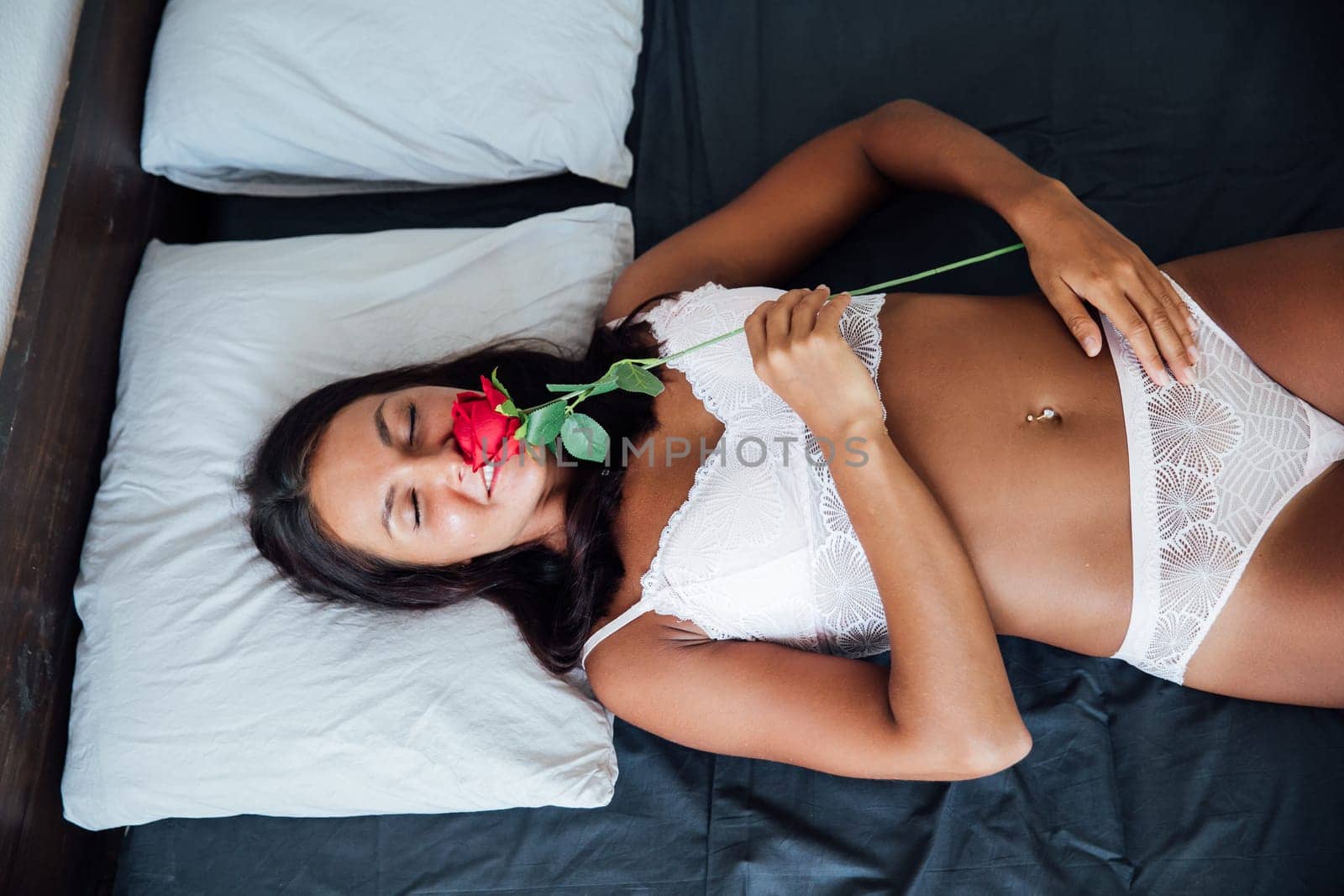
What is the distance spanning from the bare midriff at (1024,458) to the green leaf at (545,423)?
35cm

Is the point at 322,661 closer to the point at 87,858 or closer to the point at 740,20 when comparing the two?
the point at 87,858

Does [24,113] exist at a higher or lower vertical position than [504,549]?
higher

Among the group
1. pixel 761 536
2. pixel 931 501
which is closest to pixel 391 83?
pixel 761 536

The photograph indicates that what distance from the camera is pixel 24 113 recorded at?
1.65 m

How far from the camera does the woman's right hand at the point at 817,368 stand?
130 centimetres

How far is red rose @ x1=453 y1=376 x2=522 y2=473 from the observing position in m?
1.35

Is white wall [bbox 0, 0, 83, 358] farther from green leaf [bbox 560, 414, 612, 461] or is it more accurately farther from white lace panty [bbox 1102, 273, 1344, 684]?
white lace panty [bbox 1102, 273, 1344, 684]

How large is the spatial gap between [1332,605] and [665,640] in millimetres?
928

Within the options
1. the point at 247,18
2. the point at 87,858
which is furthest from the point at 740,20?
the point at 87,858

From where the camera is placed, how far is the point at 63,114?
5.63ft

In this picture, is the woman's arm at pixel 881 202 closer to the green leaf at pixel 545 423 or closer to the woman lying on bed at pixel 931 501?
the woman lying on bed at pixel 931 501

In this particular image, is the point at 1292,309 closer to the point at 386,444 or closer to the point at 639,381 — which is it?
the point at 639,381

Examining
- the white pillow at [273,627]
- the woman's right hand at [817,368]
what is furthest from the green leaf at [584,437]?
the white pillow at [273,627]

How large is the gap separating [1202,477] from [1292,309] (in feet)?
0.97
